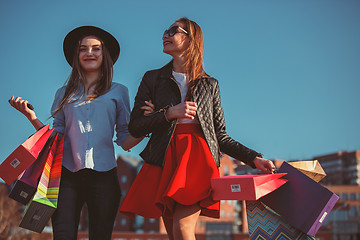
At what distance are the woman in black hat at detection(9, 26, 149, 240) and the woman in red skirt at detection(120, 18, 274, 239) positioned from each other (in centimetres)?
38

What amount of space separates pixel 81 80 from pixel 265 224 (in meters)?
1.94

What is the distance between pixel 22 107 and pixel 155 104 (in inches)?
43.6

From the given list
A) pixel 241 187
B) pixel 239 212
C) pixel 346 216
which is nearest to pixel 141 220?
pixel 239 212

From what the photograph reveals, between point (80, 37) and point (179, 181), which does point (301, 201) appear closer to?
point (179, 181)

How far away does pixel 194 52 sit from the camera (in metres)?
3.48

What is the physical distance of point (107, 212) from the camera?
349 centimetres

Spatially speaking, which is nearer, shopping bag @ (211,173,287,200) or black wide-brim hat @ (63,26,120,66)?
shopping bag @ (211,173,287,200)

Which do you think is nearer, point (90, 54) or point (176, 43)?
point (176, 43)

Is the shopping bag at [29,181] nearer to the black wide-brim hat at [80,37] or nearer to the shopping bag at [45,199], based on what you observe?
the shopping bag at [45,199]

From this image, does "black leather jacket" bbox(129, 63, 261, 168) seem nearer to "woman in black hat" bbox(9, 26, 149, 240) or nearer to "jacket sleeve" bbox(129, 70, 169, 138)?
"jacket sleeve" bbox(129, 70, 169, 138)

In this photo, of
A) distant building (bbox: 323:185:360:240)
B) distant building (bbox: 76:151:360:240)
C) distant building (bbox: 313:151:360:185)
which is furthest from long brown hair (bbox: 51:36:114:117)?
distant building (bbox: 313:151:360:185)

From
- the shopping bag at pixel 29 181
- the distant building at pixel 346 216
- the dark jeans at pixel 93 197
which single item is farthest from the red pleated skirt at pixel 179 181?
the distant building at pixel 346 216

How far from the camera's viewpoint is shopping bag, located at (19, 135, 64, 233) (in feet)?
10.4

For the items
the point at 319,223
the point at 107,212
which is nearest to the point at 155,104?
the point at 107,212
